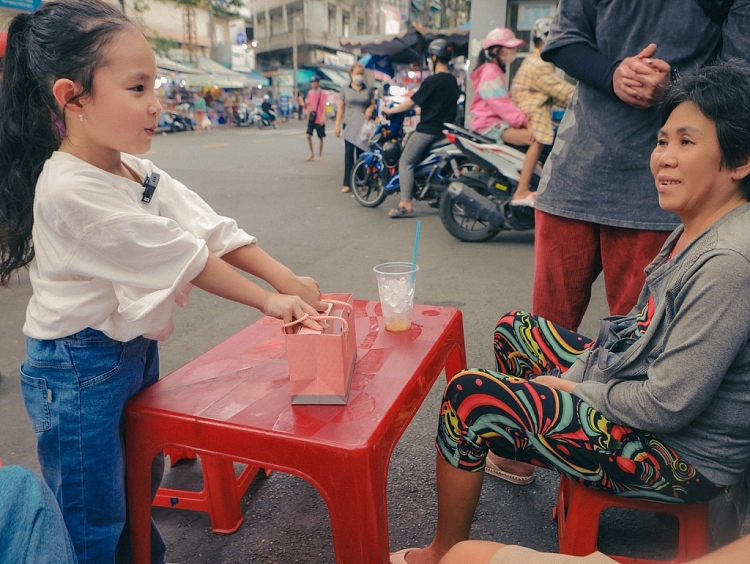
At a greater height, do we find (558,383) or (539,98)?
(539,98)

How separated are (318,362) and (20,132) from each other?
2.73ft

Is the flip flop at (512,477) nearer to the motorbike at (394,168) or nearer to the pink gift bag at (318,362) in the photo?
the pink gift bag at (318,362)

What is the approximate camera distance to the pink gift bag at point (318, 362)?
1.30 metres

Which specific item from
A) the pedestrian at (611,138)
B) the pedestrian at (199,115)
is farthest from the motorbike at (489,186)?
the pedestrian at (199,115)

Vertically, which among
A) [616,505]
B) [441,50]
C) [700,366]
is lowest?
[616,505]

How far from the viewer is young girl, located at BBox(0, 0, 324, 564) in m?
1.32

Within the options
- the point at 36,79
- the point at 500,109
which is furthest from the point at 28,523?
the point at 500,109

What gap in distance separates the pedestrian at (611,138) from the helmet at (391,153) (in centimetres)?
485

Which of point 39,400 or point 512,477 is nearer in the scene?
point 39,400

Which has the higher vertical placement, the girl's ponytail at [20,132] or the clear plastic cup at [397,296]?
the girl's ponytail at [20,132]

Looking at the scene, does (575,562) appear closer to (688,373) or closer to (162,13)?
(688,373)

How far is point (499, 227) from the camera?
534 cm

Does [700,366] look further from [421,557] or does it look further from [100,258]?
[100,258]

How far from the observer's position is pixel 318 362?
1.33 meters
